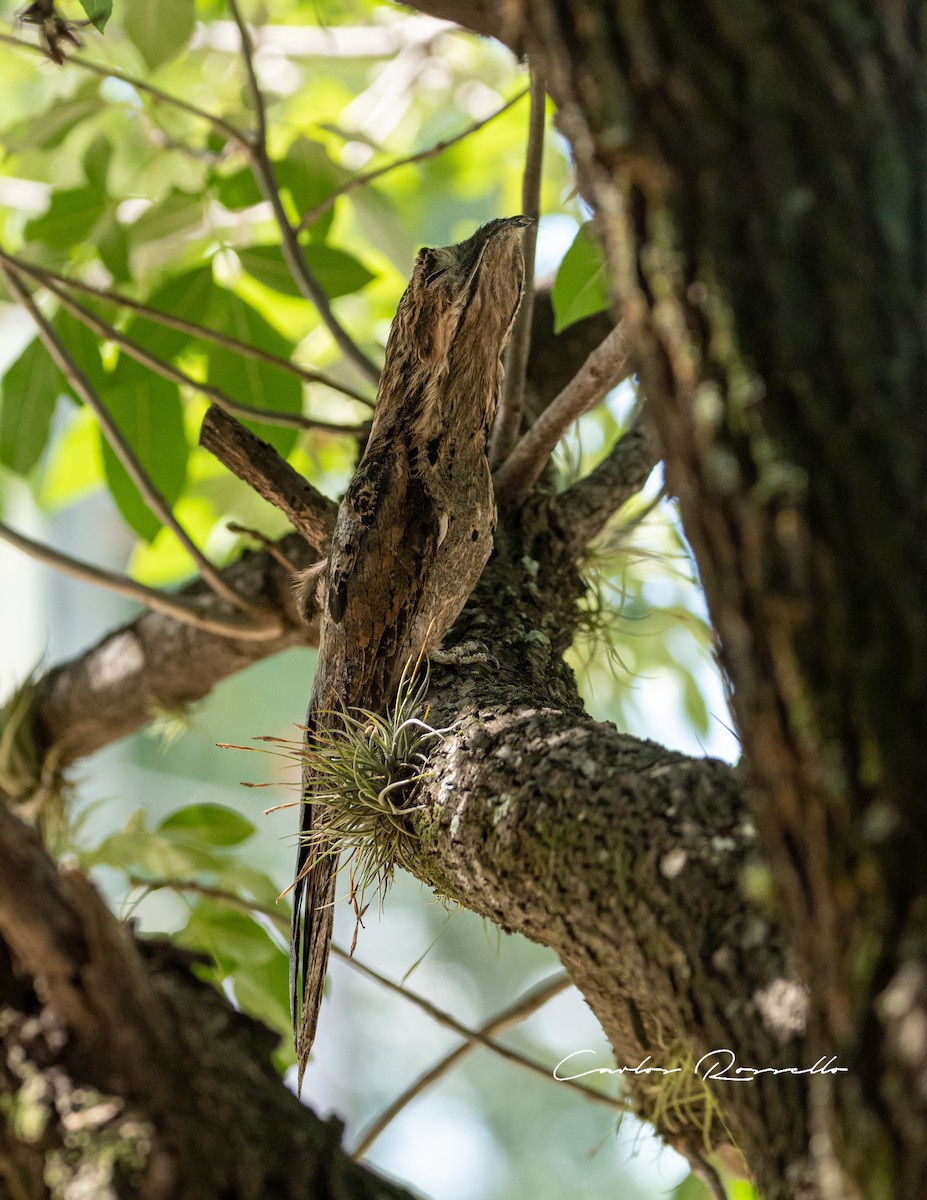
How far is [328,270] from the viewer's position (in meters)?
2.33

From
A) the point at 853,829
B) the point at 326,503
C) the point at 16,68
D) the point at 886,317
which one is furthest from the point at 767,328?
the point at 16,68

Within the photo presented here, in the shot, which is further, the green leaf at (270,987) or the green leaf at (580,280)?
the green leaf at (270,987)

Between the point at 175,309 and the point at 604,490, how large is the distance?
3.42 feet

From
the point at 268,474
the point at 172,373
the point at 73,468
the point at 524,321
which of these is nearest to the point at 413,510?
the point at 268,474

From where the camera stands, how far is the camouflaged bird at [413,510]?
1752mm

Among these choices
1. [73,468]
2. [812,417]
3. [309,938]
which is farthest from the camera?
[73,468]

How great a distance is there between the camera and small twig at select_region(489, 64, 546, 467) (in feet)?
6.41

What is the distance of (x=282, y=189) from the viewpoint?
95.8 inches

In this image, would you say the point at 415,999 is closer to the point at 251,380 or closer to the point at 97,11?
the point at 251,380

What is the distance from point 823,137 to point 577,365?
202cm

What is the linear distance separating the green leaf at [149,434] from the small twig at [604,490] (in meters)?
0.88

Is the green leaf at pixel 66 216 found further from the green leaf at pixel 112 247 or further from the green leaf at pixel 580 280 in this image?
the green leaf at pixel 580 280

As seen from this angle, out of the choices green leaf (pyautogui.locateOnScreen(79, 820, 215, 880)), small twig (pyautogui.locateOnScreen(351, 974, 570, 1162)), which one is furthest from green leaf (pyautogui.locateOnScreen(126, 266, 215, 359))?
small twig (pyautogui.locateOnScreen(351, 974, 570, 1162))

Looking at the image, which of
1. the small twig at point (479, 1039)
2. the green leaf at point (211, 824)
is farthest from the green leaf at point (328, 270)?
the small twig at point (479, 1039)
